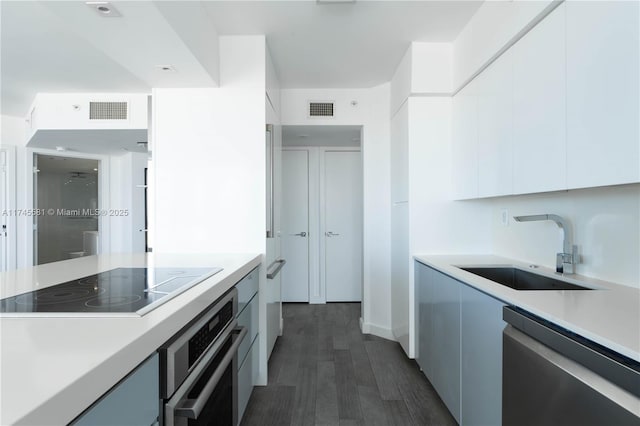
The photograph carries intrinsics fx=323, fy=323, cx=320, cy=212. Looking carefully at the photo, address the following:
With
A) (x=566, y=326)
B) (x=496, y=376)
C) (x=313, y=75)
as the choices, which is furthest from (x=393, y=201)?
(x=566, y=326)

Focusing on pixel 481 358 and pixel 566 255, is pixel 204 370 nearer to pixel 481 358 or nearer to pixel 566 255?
pixel 481 358

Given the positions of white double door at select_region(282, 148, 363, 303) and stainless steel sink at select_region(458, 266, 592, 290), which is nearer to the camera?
stainless steel sink at select_region(458, 266, 592, 290)

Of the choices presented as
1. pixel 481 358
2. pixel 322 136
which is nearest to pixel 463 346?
pixel 481 358

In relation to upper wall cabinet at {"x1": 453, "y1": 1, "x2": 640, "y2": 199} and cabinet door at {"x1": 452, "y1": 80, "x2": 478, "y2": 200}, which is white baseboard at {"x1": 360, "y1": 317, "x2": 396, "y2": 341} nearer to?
cabinet door at {"x1": 452, "y1": 80, "x2": 478, "y2": 200}

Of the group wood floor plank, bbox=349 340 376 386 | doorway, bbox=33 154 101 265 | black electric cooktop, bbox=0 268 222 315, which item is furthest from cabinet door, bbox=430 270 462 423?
doorway, bbox=33 154 101 265

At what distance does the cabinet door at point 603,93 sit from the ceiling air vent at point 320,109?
222 centimetres

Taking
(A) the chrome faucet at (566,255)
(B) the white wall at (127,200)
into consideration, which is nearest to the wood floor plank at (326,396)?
(A) the chrome faucet at (566,255)

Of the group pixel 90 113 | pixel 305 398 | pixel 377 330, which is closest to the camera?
pixel 305 398

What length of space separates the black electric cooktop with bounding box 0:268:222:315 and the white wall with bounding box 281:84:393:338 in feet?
6.82

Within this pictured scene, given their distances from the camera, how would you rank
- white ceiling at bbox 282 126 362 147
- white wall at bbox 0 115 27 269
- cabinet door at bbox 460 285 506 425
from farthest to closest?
white wall at bbox 0 115 27 269 → white ceiling at bbox 282 126 362 147 → cabinet door at bbox 460 285 506 425

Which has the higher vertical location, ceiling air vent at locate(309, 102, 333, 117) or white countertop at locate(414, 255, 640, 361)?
ceiling air vent at locate(309, 102, 333, 117)

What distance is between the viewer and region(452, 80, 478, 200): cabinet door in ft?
7.25

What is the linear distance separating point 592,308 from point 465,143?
1.51m

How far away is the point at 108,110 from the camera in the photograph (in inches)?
141
